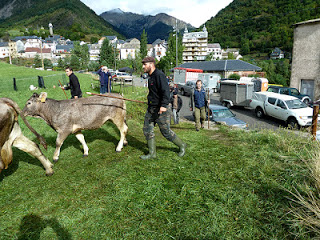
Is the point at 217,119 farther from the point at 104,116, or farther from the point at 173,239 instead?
the point at 173,239

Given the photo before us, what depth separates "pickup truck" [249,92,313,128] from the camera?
13.2m

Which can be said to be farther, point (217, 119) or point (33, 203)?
point (217, 119)

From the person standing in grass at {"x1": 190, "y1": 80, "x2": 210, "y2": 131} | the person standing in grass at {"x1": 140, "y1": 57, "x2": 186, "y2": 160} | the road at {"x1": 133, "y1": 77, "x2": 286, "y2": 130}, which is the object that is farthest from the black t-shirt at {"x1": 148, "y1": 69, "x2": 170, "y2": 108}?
the road at {"x1": 133, "y1": 77, "x2": 286, "y2": 130}

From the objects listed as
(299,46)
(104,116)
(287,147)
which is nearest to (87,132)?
(104,116)

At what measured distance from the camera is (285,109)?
14125 millimetres

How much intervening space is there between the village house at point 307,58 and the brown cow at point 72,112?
79.3 ft

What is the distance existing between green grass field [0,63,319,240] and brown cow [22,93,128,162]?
0.76 meters

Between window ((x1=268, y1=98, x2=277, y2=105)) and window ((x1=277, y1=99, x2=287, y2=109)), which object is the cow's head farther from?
window ((x1=268, y1=98, x2=277, y2=105))

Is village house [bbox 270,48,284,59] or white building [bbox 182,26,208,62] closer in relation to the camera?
village house [bbox 270,48,284,59]

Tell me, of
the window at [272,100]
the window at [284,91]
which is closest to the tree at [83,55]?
the window at [284,91]

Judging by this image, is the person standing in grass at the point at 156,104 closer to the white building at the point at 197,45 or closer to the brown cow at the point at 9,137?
the brown cow at the point at 9,137

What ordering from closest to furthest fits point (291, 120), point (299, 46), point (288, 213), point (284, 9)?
point (288, 213)
point (291, 120)
point (299, 46)
point (284, 9)

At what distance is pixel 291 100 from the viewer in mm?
14414

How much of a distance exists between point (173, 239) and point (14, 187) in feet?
11.2
